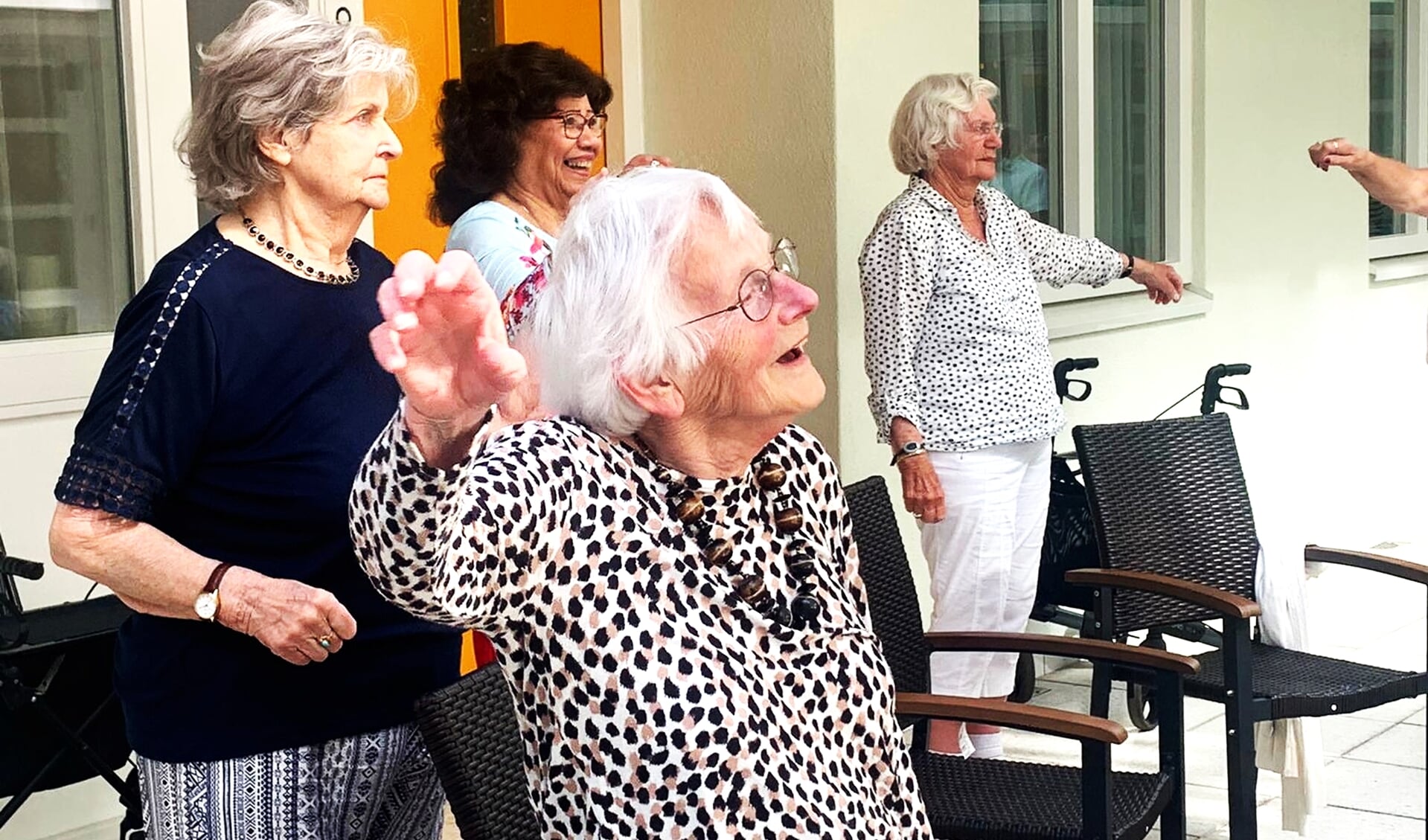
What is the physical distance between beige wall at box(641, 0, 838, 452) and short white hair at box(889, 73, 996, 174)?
1.48 ft

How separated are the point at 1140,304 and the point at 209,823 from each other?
184 inches

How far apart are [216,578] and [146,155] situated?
2159 mm

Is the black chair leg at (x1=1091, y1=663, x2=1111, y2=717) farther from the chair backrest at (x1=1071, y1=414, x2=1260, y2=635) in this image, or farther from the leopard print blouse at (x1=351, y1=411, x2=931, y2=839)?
the leopard print blouse at (x1=351, y1=411, x2=931, y2=839)

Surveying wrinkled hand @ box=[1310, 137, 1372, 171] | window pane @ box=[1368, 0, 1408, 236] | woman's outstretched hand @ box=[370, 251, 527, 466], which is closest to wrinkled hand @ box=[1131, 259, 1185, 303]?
wrinkled hand @ box=[1310, 137, 1372, 171]

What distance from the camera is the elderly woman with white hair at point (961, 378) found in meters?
4.21

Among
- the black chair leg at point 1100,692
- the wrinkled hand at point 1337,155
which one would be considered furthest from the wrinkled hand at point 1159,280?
the black chair leg at point 1100,692

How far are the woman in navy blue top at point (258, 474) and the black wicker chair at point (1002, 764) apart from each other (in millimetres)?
962

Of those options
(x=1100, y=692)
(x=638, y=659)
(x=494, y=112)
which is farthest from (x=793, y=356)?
(x=1100, y=692)

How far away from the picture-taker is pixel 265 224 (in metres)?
2.14

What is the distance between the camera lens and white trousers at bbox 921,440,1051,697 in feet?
13.9

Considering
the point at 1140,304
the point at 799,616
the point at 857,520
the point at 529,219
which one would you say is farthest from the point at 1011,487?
the point at 799,616

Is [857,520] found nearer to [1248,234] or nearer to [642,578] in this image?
[642,578]

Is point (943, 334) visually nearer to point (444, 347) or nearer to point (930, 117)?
point (930, 117)

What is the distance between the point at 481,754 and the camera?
1.99m
